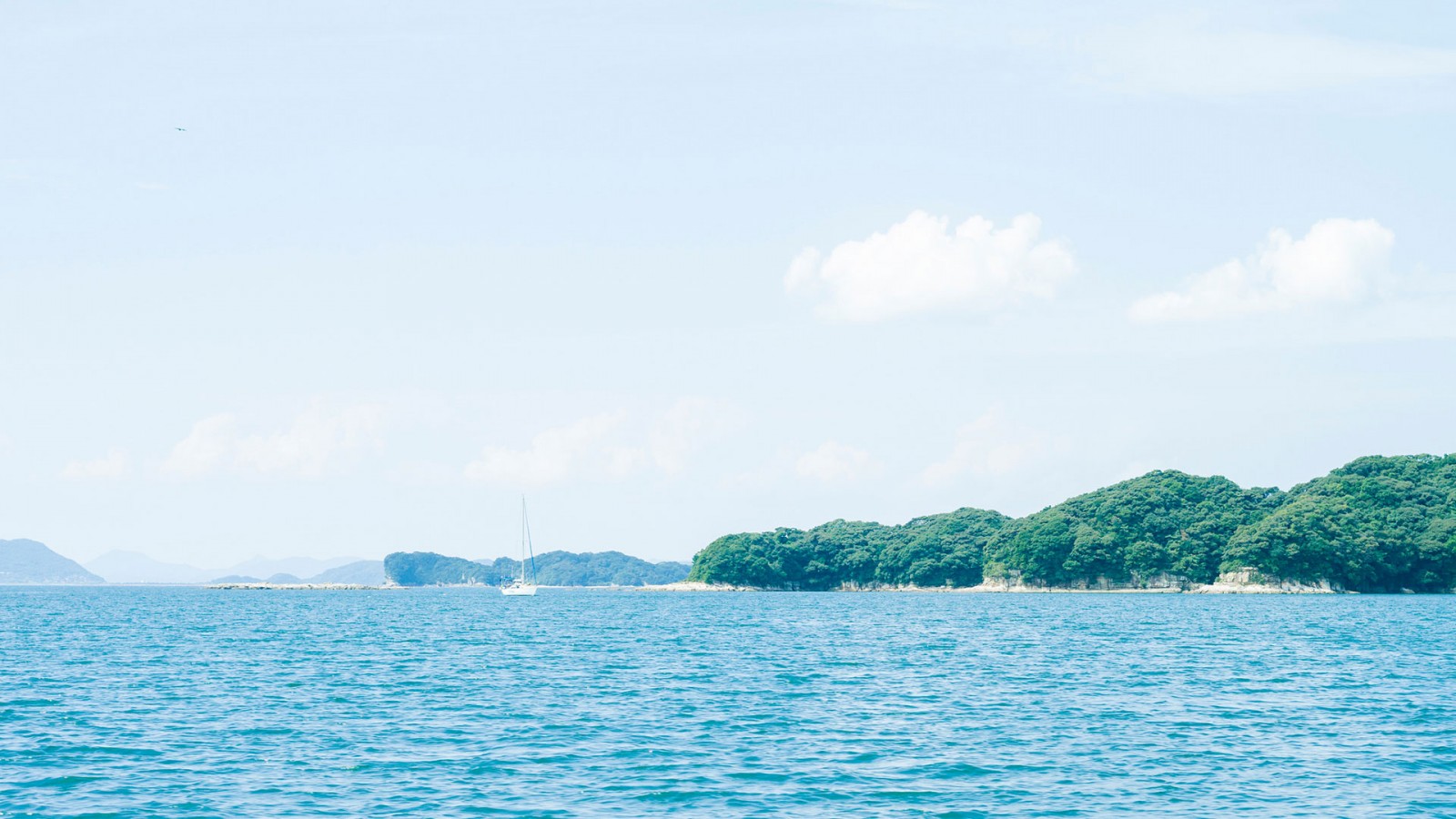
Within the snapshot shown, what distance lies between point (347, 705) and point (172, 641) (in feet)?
167

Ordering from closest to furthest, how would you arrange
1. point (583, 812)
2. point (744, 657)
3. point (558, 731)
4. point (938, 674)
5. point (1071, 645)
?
point (583, 812)
point (558, 731)
point (938, 674)
point (744, 657)
point (1071, 645)

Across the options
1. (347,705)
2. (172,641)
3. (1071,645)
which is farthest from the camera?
(172,641)

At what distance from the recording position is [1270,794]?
3328cm

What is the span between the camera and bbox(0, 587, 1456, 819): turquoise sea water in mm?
33000

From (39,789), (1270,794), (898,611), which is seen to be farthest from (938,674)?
(898,611)

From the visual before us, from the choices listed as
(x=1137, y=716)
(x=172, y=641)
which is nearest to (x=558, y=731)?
(x=1137, y=716)

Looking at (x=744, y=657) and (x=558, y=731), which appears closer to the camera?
(x=558, y=731)

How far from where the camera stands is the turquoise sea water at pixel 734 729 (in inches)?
1299

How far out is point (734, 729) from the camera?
148 feet

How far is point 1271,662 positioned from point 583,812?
2062 inches

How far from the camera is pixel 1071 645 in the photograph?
8819cm

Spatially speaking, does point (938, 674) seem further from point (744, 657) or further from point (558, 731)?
point (558, 731)

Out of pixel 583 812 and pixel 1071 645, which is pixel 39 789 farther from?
pixel 1071 645

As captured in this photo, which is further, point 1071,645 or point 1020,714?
point 1071,645
